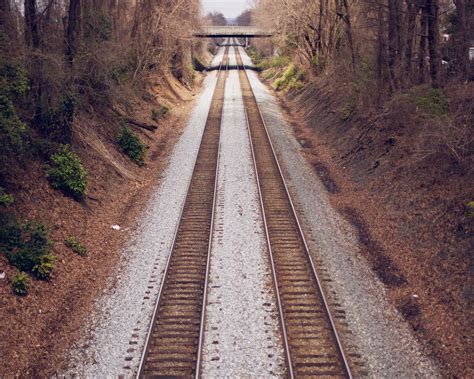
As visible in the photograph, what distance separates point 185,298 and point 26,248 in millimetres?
4483

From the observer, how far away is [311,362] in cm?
985

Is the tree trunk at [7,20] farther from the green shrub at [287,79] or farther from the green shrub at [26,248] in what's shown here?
the green shrub at [287,79]

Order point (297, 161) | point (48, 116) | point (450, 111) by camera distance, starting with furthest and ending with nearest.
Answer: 1. point (297, 161)
2. point (450, 111)
3. point (48, 116)

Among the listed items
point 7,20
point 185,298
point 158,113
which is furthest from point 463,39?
point 158,113

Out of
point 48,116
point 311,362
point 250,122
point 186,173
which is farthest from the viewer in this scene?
point 250,122

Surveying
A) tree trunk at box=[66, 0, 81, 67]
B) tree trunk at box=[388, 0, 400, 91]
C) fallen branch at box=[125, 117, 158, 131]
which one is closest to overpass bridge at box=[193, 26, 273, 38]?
fallen branch at box=[125, 117, 158, 131]

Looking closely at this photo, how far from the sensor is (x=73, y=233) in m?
15.3

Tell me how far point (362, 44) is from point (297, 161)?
41.9ft

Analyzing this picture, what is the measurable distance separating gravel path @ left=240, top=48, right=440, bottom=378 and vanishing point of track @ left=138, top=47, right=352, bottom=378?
57 centimetres

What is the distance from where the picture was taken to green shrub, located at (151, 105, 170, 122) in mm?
31578

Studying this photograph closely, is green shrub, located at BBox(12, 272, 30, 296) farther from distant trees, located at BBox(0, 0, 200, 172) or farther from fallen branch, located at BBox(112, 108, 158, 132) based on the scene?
fallen branch, located at BBox(112, 108, 158, 132)

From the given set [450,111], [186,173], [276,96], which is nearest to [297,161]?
[186,173]

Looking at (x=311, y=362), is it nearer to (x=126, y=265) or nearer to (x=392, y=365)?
(x=392, y=365)

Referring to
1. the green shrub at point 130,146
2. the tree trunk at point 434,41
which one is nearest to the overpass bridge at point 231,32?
the green shrub at point 130,146
